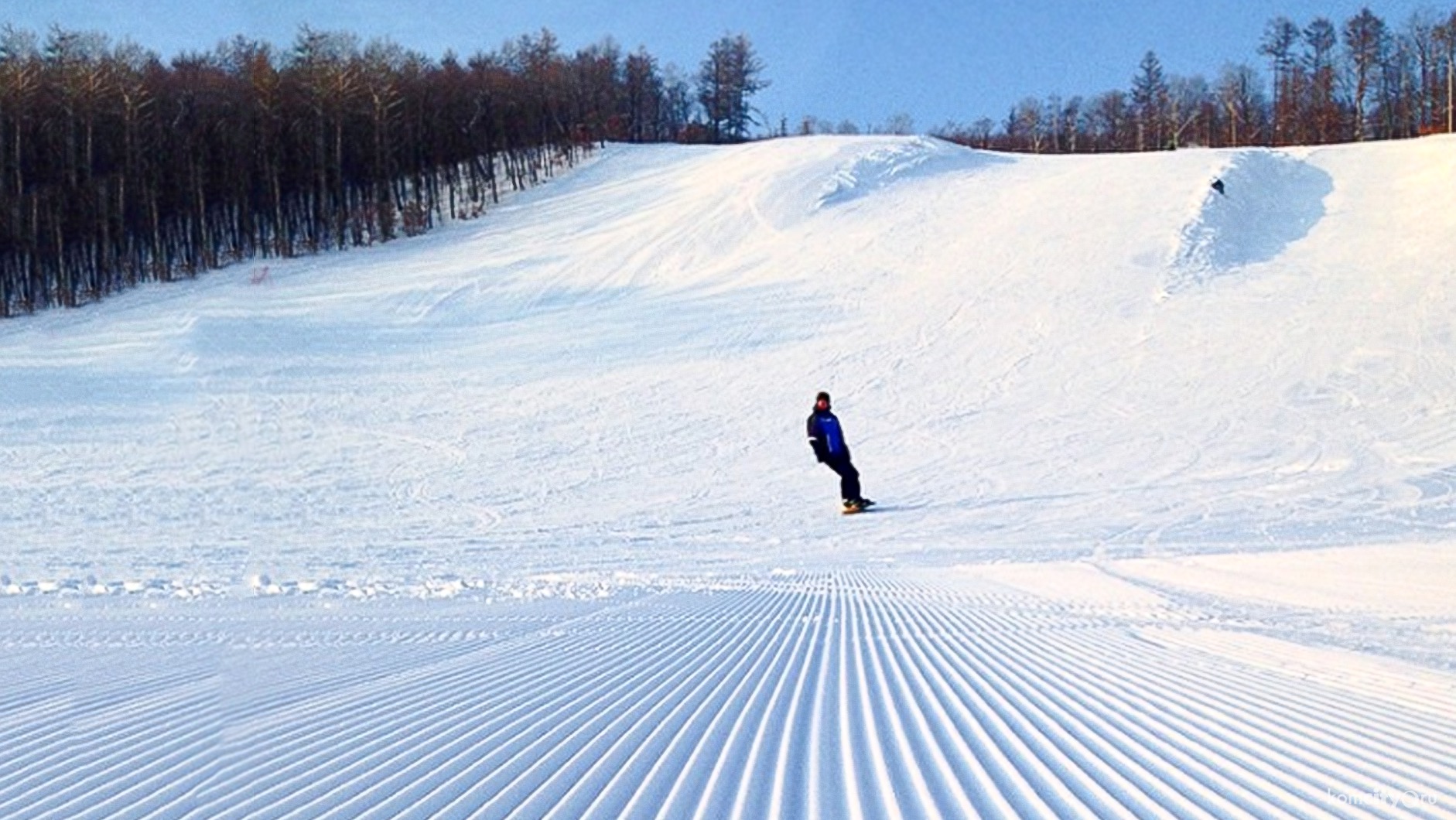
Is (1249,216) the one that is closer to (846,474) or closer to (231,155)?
(846,474)

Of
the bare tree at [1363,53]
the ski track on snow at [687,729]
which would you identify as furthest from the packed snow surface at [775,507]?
the bare tree at [1363,53]

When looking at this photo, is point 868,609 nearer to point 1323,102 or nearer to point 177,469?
point 177,469

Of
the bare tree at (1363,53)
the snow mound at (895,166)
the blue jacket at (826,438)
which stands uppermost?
the bare tree at (1363,53)

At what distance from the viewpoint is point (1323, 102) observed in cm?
7956

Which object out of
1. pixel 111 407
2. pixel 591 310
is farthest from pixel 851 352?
pixel 111 407

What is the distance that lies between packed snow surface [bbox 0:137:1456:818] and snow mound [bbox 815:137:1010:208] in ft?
0.86

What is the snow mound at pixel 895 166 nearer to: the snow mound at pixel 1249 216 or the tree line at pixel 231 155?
the snow mound at pixel 1249 216

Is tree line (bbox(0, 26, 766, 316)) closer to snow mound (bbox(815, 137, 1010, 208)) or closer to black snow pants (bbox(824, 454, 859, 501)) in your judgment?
snow mound (bbox(815, 137, 1010, 208))

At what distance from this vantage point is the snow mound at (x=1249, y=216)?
32.4 metres

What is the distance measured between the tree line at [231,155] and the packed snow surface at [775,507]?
5219mm

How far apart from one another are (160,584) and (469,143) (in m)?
52.7

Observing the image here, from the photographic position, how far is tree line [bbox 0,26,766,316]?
48.8 metres

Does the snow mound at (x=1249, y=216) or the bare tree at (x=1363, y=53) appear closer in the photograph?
the snow mound at (x=1249, y=216)

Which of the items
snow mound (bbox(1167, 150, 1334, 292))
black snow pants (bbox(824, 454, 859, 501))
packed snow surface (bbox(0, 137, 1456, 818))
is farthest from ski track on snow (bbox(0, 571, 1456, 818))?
snow mound (bbox(1167, 150, 1334, 292))
